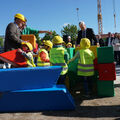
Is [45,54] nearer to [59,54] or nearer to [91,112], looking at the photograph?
[59,54]

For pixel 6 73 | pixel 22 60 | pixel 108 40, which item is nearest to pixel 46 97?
pixel 6 73

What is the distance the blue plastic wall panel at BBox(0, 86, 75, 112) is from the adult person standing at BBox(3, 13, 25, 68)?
1064 millimetres

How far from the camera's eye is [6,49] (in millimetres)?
4008

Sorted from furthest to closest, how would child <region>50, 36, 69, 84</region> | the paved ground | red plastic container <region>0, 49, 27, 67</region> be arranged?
1. child <region>50, 36, 69, 84</region>
2. red plastic container <region>0, 49, 27, 67</region>
3. the paved ground

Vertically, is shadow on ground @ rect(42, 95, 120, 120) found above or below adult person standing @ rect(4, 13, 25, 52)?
below

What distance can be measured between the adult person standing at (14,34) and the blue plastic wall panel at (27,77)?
0.93m

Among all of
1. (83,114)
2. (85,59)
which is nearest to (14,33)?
(85,59)

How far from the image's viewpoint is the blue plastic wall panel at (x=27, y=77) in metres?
3.18

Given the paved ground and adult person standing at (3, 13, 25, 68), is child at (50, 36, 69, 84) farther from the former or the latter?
the paved ground

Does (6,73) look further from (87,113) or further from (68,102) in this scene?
(87,113)

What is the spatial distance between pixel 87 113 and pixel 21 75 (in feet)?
4.37

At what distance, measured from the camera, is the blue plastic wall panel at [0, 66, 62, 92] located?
318 cm

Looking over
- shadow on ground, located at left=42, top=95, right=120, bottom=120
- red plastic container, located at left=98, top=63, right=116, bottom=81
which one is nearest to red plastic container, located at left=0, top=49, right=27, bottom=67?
shadow on ground, located at left=42, top=95, right=120, bottom=120

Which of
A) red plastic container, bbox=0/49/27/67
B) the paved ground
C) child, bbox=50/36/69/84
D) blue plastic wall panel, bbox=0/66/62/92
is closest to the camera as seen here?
the paved ground
